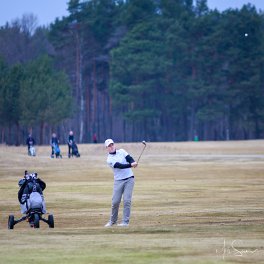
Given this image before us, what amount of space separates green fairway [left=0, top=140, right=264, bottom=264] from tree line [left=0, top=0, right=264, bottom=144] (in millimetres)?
63323

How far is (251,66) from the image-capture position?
454 feet

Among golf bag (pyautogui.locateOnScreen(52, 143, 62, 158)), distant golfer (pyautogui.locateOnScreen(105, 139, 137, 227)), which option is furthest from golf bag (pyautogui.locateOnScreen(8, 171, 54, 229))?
golf bag (pyautogui.locateOnScreen(52, 143, 62, 158))

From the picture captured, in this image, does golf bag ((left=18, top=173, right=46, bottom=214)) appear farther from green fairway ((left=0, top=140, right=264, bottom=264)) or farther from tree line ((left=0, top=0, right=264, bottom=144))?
tree line ((left=0, top=0, right=264, bottom=144))

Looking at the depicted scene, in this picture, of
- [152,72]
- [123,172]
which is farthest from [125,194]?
[152,72]

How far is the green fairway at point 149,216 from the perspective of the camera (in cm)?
1689

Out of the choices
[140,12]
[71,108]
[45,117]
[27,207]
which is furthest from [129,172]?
[140,12]

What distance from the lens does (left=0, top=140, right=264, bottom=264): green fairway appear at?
16891 millimetres

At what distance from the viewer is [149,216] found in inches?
1111

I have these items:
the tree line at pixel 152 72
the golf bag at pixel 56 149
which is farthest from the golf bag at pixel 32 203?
the tree line at pixel 152 72

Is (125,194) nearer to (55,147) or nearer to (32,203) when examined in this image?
(32,203)

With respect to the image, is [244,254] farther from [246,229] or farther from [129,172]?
[129,172]

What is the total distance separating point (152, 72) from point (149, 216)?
113m

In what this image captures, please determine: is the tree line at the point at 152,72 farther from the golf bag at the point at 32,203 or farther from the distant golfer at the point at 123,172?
the distant golfer at the point at 123,172

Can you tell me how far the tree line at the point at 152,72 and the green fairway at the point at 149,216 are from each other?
63.3m
